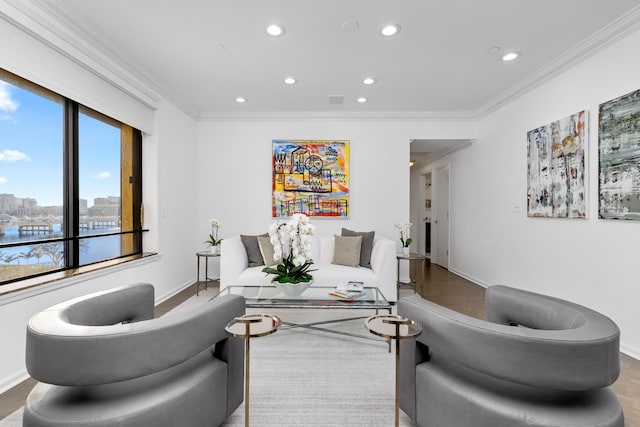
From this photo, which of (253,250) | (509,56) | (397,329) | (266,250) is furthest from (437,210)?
(397,329)

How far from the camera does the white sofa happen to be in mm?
3451

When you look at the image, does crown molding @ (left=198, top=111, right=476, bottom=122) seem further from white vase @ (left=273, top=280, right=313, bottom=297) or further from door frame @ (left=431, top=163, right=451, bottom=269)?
white vase @ (left=273, top=280, right=313, bottom=297)

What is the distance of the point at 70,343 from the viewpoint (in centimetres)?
106

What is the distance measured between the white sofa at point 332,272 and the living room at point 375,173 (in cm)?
92

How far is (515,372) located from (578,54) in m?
3.29

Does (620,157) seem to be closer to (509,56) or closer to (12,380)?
(509,56)

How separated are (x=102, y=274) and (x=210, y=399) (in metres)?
2.15

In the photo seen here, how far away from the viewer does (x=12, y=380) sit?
198 cm

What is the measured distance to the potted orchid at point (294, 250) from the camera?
262 cm

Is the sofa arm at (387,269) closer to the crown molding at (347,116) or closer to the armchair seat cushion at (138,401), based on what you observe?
the crown molding at (347,116)

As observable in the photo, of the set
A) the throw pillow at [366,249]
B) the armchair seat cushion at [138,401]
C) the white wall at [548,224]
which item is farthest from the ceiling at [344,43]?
the armchair seat cushion at [138,401]

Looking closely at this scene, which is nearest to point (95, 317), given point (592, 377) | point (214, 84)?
point (592, 377)

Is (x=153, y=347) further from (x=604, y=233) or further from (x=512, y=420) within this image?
(x=604, y=233)

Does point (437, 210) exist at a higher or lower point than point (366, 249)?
higher
